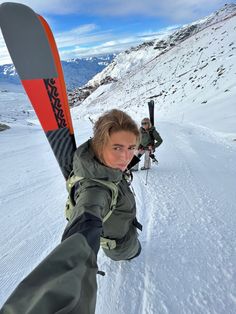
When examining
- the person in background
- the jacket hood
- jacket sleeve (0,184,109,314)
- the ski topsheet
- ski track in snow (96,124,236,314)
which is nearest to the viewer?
jacket sleeve (0,184,109,314)

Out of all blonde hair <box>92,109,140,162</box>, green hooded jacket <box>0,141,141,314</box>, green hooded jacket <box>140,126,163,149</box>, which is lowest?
green hooded jacket <box>140,126,163,149</box>

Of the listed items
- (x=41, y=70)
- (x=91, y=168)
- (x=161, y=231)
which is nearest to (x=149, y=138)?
(x=161, y=231)

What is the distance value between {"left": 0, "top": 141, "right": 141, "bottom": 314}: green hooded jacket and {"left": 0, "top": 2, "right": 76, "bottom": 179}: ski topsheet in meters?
1.28

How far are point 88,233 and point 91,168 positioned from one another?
Result: 564 millimetres

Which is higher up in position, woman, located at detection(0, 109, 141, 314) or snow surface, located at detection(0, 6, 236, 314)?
woman, located at detection(0, 109, 141, 314)

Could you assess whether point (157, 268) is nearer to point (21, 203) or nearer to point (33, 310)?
point (33, 310)

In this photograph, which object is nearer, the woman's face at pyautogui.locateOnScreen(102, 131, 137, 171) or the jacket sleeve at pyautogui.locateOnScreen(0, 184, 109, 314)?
the jacket sleeve at pyautogui.locateOnScreen(0, 184, 109, 314)

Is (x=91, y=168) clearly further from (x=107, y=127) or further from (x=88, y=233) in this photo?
(x=88, y=233)

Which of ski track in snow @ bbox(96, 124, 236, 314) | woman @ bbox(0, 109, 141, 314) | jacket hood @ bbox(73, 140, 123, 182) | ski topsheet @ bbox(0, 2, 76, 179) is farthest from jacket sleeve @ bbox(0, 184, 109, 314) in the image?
ski topsheet @ bbox(0, 2, 76, 179)

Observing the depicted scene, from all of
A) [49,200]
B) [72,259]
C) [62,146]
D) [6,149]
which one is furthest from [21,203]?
[6,149]

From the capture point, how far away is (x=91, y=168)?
1.76m

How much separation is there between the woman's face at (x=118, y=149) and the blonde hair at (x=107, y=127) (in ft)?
0.09

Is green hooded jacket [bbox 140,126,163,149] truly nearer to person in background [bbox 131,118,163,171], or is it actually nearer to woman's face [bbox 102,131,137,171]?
person in background [bbox 131,118,163,171]

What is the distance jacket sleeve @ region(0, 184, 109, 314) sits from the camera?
2.55ft
